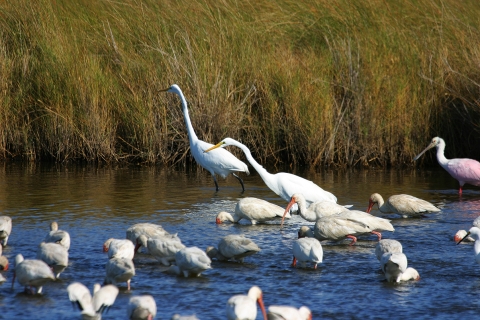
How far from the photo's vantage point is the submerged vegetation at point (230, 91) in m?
13.2

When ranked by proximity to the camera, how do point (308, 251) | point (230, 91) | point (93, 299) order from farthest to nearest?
point (230, 91) < point (308, 251) < point (93, 299)

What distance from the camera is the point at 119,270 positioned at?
6250 mm

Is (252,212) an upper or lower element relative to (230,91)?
lower

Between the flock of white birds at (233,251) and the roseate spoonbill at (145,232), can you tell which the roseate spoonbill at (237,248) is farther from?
the roseate spoonbill at (145,232)

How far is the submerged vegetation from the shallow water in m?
0.56

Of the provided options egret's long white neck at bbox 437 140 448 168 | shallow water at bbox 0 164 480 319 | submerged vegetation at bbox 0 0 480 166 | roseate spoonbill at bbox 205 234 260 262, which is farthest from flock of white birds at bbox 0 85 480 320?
submerged vegetation at bbox 0 0 480 166

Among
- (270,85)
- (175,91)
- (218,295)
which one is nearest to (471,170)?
(270,85)

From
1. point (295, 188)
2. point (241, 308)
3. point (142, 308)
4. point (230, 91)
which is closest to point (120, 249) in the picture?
point (142, 308)

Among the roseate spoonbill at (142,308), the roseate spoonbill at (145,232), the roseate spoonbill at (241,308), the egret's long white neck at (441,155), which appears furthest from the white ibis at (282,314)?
the egret's long white neck at (441,155)

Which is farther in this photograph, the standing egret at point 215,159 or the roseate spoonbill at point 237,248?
the standing egret at point 215,159

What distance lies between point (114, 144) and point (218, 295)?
25.4 ft

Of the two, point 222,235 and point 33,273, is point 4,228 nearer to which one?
point 33,273

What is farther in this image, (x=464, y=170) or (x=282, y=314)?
(x=464, y=170)

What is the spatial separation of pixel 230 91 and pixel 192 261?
6.97 m
